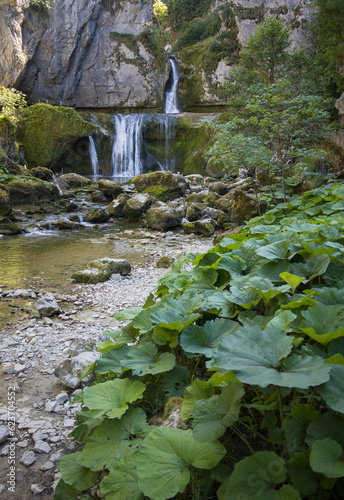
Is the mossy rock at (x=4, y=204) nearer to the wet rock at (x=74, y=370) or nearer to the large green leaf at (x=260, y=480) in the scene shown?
the wet rock at (x=74, y=370)

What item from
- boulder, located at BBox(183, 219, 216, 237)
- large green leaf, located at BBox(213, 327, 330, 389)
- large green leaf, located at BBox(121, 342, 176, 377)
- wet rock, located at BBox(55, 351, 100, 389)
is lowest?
boulder, located at BBox(183, 219, 216, 237)

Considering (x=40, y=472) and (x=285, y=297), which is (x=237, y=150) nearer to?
(x=285, y=297)

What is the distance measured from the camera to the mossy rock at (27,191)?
1184 centimetres

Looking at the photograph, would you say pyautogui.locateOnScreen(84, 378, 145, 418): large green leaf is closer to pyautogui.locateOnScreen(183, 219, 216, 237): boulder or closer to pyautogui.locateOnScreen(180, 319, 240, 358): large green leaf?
pyautogui.locateOnScreen(180, 319, 240, 358): large green leaf

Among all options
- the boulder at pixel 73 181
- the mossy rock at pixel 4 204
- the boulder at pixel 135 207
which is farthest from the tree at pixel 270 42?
the mossy rock at pixel 4 204

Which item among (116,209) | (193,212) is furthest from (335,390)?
(116,209)

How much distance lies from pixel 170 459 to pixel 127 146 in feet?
73.4

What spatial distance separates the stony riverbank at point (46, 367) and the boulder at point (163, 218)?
407cm

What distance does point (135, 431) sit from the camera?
48.1 inches

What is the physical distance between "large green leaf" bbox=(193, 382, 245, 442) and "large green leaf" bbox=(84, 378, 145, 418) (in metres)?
0.40

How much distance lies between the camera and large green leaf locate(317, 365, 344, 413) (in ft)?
2.38

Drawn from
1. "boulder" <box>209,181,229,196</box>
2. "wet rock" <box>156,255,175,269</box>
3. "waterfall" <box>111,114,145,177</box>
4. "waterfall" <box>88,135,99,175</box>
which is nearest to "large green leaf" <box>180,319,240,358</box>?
"wet rock" <box>156,255,175,269</box>

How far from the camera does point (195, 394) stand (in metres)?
1.11

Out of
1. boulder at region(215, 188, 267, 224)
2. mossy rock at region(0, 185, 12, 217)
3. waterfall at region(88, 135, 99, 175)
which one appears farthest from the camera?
waterfall at region(88, 135, 99, 175)
